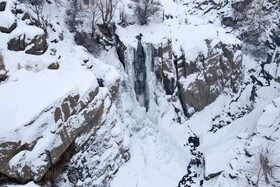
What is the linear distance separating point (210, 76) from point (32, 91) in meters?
17.2

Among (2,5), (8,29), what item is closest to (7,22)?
(8,29)

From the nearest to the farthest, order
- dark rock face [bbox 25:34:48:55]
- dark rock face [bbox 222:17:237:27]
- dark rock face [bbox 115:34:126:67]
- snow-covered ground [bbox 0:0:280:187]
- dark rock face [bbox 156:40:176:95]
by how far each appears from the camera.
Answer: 1. snow-covered ground [bbox 0:0:280:187]
2. dark rock face [bbox 25:34:48:55]
3. dark rock face [bbox 115:34:126:67]
4. dark rock face [bbox 156:40:176:95]
5. dark rock face [bbox 222:17:237:27]

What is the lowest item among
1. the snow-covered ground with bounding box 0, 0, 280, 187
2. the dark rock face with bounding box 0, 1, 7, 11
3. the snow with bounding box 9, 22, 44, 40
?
the snow-covered ground with bounding box 0, 0, 280, 187

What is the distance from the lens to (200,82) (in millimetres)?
28281

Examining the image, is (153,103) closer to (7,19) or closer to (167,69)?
(167,69)

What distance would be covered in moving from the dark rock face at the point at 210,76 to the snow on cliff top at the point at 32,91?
1095 cm

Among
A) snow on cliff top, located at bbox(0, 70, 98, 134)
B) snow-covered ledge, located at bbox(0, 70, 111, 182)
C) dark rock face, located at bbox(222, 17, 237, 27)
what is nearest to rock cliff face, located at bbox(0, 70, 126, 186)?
snow-covered ledge, located at bbox(0, 70, 111, 182)

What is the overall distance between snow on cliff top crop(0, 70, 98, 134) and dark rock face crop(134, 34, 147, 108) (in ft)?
22.9

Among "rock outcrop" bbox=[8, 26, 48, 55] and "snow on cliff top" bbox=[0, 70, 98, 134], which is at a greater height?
"rock outcrop" bbox=[8, 26, 48, 55]

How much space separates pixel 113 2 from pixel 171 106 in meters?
10.6

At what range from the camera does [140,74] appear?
2592cm

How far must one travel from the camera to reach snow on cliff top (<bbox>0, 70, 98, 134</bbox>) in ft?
50.3

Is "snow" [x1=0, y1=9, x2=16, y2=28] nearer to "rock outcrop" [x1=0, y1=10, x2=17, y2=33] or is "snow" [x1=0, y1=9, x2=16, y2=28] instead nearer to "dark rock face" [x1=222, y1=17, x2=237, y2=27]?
"rock outcrop" [x1=0, y1=10, x2=17, y2=33]

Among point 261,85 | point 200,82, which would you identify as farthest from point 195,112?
point 261,85
